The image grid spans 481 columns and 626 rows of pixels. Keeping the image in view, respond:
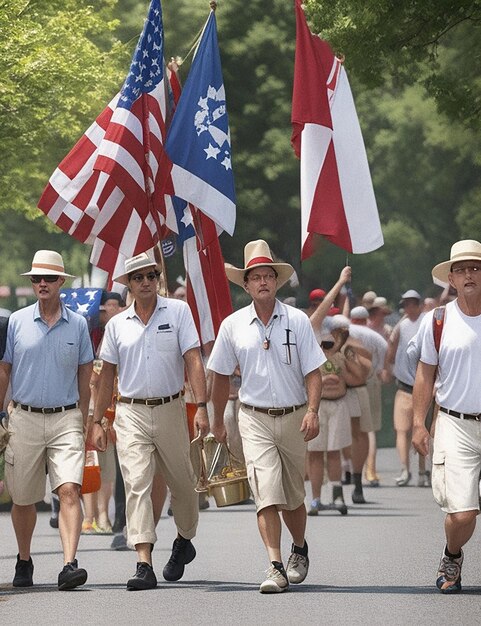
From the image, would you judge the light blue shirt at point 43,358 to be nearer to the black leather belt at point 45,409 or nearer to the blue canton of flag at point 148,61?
the black leather belt at point 45,409

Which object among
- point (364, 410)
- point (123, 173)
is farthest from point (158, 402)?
point (364, 410)

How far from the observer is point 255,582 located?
489 inches

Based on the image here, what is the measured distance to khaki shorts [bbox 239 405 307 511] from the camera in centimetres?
1186

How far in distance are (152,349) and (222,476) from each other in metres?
1.10

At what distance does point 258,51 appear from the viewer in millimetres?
42125

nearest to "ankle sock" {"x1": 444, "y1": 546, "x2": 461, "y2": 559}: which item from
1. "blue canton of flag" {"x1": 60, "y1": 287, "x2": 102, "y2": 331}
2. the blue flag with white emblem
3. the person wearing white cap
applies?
the blue flag with white emblem

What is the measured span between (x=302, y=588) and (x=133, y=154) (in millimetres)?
4160

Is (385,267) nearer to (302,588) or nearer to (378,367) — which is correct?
(378,367)

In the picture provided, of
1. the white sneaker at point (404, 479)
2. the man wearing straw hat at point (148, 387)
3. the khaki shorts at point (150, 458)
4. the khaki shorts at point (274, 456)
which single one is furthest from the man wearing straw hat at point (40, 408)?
the white sneaker at point (404, 479)

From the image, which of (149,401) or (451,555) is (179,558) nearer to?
(149,401)

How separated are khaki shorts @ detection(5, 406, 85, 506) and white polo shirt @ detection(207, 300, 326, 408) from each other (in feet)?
3.13

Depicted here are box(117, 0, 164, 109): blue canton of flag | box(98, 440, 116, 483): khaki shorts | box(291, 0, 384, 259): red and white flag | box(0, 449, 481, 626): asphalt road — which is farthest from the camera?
box(98, 440, 116, 483): khaki shorts

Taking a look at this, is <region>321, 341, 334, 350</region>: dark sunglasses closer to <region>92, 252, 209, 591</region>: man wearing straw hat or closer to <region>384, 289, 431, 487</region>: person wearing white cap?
<region>384, 289, 431, 487</region>: person wearing white cap

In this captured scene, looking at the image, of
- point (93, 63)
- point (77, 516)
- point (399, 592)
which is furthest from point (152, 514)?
point (93, 63)
